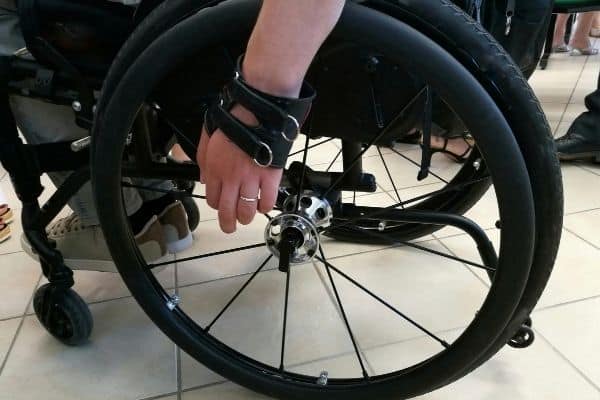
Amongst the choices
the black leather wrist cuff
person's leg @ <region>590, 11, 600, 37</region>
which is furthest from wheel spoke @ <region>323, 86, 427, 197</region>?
person's leg @ <region>590, 11, 600, 37</region>

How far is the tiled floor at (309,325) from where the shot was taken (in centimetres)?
71

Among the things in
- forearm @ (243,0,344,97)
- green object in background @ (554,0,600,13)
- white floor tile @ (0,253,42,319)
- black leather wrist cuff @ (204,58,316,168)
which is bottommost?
white floor tile @ (0,253,42,319)

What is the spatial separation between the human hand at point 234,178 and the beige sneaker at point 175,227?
→ 501 millimetres

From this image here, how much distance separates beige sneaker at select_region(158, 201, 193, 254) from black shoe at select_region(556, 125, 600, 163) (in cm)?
103

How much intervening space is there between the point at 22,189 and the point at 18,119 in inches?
4.1

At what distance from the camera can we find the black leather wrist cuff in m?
0.42

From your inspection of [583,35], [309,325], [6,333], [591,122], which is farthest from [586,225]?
[583,35]

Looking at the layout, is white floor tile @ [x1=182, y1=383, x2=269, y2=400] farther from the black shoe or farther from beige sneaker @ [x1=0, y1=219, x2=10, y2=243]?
the black shoe

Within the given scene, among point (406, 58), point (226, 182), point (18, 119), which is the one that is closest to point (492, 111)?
point (406, 58)

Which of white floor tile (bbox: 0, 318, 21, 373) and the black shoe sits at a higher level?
the black shoe

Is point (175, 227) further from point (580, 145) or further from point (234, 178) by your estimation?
point (580, 145)

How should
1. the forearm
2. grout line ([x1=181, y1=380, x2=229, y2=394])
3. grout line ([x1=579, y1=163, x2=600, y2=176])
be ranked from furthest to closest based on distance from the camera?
grout line ([x1=579, y1=163, x2=600, y2=176]), grout line ([x1=181, y1=380, x2=229, y2=394]), the forearm

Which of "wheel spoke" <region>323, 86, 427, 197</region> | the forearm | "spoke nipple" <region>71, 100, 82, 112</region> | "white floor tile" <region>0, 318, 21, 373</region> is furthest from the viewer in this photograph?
"white floor tile" <region>0, 318, 21, 373</region>

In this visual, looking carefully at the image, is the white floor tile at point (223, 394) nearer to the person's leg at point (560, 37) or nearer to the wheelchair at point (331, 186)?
the wheelchair at point (331, 186)
